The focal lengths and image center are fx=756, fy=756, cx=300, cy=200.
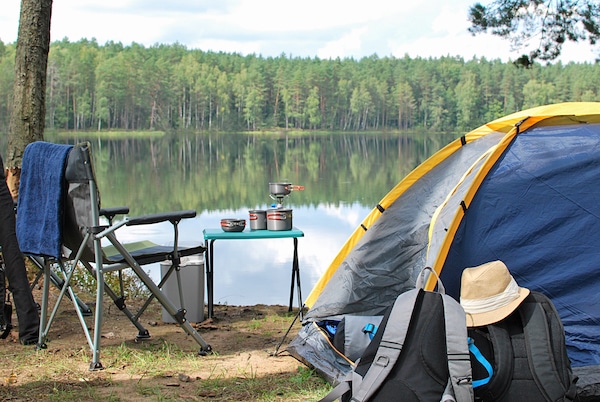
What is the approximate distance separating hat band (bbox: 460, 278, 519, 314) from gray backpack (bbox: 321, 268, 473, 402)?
0.30m

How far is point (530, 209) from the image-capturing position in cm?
332

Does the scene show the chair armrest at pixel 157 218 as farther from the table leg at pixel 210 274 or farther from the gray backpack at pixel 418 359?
the gray backpack at pixel 418 359

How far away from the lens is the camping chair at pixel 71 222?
330cm

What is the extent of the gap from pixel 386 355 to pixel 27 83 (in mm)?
3420

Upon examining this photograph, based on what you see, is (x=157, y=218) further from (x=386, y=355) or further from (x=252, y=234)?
(x=386, y=355)

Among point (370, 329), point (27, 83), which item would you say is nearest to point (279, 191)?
point (370, 329)

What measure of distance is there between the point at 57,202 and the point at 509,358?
6.74 ft

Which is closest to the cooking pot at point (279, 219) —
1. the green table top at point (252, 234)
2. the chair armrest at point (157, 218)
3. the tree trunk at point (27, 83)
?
the green table top at point (252, 234)

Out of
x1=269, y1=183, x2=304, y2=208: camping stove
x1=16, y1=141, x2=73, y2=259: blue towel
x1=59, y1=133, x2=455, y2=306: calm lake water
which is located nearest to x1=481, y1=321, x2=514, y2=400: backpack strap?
x1=16, y1=141, x2=73, y2=259: blue towel

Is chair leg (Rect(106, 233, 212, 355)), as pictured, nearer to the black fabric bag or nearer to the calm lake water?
the calm lake water

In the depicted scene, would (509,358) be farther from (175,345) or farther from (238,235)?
(238,235)

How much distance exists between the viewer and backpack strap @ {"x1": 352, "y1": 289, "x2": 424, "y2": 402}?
7.69 feet

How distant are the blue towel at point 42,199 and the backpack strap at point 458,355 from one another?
1.87m

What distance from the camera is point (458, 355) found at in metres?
2.34
